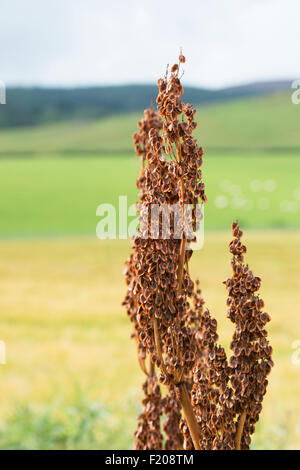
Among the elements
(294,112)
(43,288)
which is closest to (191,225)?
(43,288)

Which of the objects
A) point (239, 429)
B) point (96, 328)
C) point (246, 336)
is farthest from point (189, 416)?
point (96, 328)

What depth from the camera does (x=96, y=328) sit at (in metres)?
6.63

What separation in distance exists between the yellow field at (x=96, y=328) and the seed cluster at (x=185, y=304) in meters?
1.95

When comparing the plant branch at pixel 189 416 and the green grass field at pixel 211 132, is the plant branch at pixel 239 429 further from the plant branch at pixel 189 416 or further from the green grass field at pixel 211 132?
the green grass field at pixel 211 132

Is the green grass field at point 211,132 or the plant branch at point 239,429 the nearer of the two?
the plant branch at point 239,429

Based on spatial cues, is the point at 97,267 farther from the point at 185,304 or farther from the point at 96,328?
the point at 185,304

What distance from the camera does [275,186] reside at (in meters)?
19.7

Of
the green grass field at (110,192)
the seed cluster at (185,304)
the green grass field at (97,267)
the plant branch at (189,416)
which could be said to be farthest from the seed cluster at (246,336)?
the green grass field at (110,192)

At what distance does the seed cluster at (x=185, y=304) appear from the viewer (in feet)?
5.04

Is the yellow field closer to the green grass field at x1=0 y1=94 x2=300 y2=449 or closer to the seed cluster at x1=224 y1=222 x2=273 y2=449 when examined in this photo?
the green grass field at x1=0 y1=94 x2=300 y2=449

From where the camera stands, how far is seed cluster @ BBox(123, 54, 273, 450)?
1537 mm

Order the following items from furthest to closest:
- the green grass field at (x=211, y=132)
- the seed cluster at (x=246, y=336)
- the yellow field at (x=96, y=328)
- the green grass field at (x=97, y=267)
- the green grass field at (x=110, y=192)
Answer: the green grass field at (x=211, y=132) < the green grass field at (x=110, y=192) < the yellow field at (x=96, y=328) < the green grass field at (x=97, y=267) < the seed cluster at (x=246, y=336)

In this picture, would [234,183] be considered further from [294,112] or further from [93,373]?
[93,373]

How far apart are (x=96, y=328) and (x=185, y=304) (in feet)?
17.0
